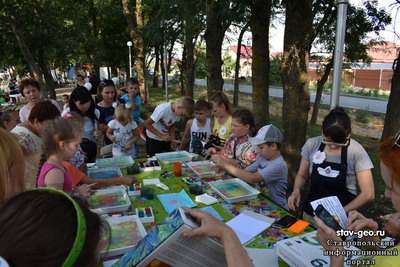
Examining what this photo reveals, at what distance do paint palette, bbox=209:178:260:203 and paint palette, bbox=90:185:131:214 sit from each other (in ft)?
2.54

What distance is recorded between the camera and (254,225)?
73.4 inches

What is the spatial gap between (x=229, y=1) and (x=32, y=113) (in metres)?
2.67

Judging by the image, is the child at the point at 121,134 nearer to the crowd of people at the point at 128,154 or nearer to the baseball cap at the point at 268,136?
the crowd of people at the point at 128,154

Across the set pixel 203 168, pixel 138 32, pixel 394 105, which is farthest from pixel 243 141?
pixel 138 32

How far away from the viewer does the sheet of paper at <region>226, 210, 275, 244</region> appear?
69.2 inches

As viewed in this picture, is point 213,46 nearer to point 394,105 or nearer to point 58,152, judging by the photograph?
point 394,105

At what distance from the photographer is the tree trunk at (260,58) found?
14.1 feet

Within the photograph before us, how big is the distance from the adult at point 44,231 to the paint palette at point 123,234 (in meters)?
0.79

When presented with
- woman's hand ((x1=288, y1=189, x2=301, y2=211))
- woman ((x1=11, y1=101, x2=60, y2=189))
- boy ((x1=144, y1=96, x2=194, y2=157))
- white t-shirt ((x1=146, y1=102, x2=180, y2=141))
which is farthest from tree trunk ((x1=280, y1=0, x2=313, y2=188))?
woman ((x1=11, y1=101, x2=60, y2=189))

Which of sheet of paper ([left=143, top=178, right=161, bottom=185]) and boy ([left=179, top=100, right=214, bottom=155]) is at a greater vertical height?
boy ([left=179, top=100, right=214, bottom=155])

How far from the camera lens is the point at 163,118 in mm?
4113

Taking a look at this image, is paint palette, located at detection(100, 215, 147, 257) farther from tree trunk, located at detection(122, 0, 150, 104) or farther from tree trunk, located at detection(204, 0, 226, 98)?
tree trunk, located at detection(122, 0, 150, 104)

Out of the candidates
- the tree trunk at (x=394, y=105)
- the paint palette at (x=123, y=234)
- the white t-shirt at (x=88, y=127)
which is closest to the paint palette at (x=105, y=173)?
the paint palette at (x=123, y=234)

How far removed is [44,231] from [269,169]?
→ 2.02 m
